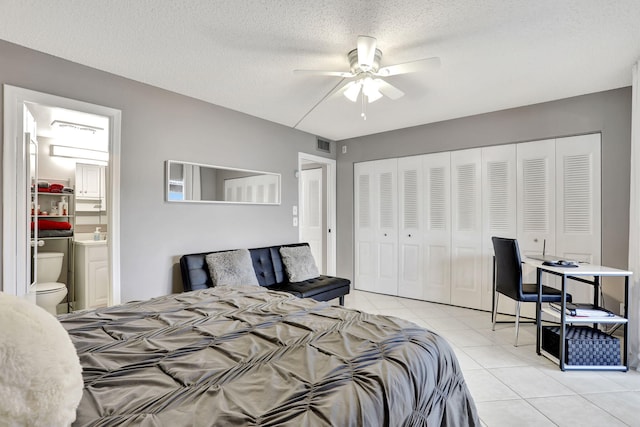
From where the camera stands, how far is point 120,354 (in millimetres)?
1195

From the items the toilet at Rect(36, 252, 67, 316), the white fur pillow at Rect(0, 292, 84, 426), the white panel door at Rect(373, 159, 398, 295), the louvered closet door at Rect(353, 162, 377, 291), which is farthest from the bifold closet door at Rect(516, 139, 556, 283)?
the toilet at Rect(36, 252, 67, 316)

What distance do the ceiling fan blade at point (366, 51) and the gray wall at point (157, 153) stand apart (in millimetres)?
1926

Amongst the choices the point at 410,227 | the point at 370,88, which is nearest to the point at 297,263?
the point at 410,227

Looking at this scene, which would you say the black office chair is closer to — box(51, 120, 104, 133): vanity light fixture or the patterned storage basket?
the patterned storage basket

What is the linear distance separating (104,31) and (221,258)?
2.01 meters

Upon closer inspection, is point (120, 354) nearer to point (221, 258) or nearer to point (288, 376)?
point (288, 376)

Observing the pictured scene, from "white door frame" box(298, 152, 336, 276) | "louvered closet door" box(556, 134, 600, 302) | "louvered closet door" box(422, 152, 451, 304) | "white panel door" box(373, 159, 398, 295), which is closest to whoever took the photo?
"louvered closet door" box(556, 134, 600, 302)

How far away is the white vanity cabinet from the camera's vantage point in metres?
3.75

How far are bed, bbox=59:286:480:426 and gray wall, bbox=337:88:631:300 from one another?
284 cm

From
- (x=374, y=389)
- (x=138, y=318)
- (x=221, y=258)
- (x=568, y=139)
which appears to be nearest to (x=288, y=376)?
(x=374, y=389)

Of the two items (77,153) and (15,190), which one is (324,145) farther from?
(15,190)

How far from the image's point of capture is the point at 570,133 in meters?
3.36

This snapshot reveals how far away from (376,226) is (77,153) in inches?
165

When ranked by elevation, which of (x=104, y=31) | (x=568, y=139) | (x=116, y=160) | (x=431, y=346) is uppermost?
(x=104, y=31)
